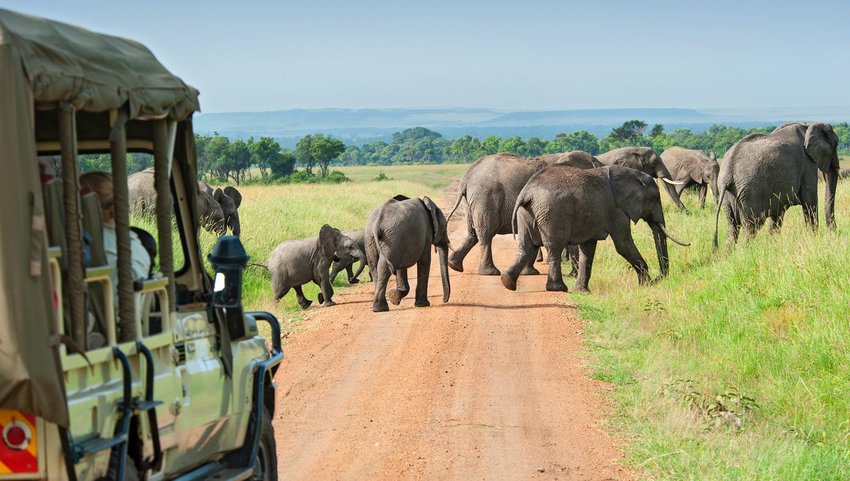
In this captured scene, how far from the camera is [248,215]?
27.5m

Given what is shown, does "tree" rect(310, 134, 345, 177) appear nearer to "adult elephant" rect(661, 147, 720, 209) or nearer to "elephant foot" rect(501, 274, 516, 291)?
"adult elephant" rect(661, 147, 720, 209)

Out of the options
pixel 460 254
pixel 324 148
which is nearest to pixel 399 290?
pixel 460 254

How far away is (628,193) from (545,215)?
56.5 inches

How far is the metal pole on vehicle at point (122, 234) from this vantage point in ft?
15.9

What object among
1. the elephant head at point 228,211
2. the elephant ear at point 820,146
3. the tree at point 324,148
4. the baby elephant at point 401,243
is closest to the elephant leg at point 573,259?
the elephant ear at point 820,146

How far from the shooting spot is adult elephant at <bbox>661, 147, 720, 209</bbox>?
109ft

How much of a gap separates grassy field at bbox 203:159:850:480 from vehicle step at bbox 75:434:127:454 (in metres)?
4.01

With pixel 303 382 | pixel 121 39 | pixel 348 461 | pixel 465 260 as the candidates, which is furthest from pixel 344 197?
pixel 121 39

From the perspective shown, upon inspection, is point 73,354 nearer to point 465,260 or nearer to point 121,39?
point 121,39

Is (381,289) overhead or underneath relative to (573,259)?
overhead

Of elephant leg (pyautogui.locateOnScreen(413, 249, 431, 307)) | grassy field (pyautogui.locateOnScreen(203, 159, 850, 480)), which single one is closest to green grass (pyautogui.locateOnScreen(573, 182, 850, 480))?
grassy field (pyautogui.locateOnScreen(203, 159, 850, 480))

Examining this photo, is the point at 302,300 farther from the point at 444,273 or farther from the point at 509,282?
the point at 509,282

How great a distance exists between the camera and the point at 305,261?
16.9 m

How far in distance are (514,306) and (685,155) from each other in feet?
69.9
